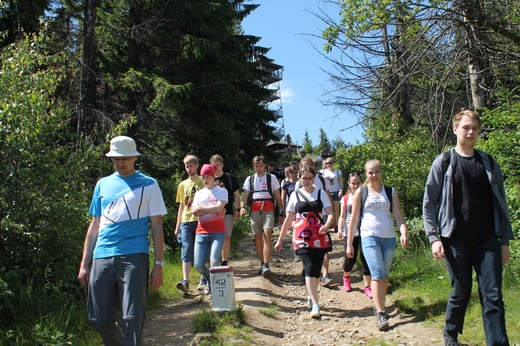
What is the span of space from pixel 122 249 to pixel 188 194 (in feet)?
10.4

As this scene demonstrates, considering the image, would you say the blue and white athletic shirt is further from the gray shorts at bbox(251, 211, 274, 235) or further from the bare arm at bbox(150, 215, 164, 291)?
the gray shorts at bbox(251, 211, 274, 235)

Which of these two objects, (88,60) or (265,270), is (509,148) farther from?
(88,60)

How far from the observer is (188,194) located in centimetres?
710

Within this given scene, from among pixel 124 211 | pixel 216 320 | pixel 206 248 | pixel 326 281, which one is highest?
pixel 124 211

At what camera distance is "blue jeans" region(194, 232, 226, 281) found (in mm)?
6555

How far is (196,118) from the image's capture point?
1541 centimetres

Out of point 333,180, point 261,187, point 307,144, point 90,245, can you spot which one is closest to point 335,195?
point 333,180

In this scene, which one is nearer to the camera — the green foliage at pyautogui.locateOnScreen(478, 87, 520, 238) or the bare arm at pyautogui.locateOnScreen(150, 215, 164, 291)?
the bare arm at pyautogui.locateOnScreen(150, 215, 164, 291)

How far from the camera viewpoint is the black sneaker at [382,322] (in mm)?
5508

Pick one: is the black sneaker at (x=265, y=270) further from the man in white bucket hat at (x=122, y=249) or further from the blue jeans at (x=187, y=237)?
the man in white bucket hat at (x=122, y=249)

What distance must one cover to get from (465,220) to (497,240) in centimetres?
30

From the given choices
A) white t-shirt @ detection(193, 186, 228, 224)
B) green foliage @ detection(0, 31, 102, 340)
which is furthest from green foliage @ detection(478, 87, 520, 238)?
green foliage @ detection(0, 31, 102, 340)

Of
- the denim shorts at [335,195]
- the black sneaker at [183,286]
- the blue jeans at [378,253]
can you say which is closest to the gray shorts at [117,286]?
the blue jeans at [378,253]

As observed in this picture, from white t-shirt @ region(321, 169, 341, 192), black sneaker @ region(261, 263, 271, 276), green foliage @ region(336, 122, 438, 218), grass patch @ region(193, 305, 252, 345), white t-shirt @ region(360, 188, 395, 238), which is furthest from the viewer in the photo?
white t-shirt @ region(321, 169, 341, 192)
